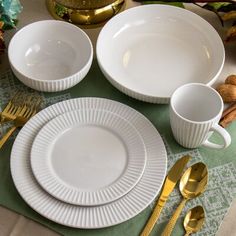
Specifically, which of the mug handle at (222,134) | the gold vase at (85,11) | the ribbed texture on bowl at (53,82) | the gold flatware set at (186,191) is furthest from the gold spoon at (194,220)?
the gold vase at (85,11)

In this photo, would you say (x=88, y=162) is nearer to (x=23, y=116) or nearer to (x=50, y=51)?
(x=23, y=116)

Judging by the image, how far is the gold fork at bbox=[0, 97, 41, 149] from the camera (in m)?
0.71

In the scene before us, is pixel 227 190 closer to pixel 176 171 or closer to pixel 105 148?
pixel 176 171

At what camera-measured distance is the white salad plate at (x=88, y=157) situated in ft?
2.10

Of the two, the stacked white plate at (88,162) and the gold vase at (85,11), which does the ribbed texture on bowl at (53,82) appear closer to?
the stacked white plate at (88,162)

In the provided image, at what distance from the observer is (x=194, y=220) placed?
25.3 inches

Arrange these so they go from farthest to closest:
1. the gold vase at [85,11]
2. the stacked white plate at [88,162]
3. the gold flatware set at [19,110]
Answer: the gold vase at [85,11], the gold flatware set at [19,110], the stacked white plate at [88,162]

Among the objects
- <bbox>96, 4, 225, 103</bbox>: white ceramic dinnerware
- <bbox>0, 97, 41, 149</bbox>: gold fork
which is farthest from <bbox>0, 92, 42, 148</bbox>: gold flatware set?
<bbox>96, 4, 225, 103</bbox>: white ceramic dinnerware

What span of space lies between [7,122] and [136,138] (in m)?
0.21

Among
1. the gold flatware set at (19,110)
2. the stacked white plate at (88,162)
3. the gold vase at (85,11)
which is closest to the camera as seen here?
the stacked white plate at (88,162)

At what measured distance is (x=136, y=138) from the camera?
2.30ft

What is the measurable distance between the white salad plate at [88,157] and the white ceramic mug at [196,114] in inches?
2.5

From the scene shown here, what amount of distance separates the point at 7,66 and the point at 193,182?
0.38m

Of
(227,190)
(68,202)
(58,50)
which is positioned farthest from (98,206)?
(58,50)
